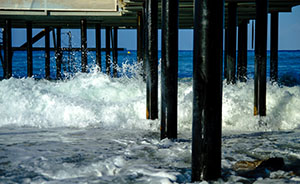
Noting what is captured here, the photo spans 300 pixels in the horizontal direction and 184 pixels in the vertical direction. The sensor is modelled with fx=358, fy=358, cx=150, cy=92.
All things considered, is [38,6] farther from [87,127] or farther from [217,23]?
[217,23]

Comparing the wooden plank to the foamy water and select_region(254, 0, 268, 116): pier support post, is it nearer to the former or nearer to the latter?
the foamy water

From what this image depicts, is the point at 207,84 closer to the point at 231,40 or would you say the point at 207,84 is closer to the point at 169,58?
the point at 169,58

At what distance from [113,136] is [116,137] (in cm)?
12

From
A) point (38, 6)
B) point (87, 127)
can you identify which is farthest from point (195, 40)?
point (38, 6)

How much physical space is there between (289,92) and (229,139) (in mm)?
3939

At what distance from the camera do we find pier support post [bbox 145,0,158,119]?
235 inches

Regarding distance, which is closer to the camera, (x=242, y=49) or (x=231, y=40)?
(x=231, y=40)

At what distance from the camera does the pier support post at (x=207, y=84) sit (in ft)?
10.1

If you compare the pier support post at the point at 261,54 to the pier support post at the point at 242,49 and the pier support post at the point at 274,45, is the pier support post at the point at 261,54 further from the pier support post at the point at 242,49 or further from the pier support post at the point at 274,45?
the pier support post at the point at 242,49

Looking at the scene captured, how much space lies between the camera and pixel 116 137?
601 cm

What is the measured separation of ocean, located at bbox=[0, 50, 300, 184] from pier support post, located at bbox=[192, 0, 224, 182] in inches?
17.3

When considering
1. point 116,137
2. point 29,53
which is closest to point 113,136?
point 116,137

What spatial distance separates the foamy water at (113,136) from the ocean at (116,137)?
11mm

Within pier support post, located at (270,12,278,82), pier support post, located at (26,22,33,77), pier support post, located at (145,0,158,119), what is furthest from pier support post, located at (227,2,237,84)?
pier support post, located at (26,22,33,77)
